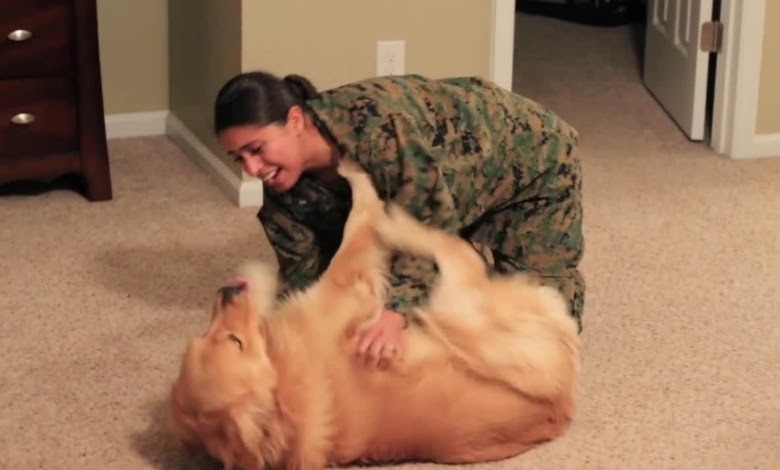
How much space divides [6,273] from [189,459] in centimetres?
92

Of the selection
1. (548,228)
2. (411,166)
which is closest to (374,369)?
(411,166)

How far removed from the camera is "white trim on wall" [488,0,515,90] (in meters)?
3.43

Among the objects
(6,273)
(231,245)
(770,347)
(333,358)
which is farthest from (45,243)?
(770,347)

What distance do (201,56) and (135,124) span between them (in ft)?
1.40

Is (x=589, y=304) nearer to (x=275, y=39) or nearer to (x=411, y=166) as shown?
(x=411, y=166)

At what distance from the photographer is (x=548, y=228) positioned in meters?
2.46

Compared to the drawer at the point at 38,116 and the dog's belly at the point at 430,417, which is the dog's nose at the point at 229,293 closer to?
the dog's belly at the point at 430,417

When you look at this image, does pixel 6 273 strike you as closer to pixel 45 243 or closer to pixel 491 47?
pixel 45 243

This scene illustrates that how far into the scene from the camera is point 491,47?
3.46 meters

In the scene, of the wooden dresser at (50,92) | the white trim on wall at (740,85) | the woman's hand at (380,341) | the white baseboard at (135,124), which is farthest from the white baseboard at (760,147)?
the woman's hand at (380,341)

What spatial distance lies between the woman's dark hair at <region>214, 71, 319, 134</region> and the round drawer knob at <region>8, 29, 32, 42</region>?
3.89 ft

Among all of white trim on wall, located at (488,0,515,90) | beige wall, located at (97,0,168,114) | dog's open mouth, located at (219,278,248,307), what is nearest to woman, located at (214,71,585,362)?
dog's open mouth, located at (219,278,248,307)

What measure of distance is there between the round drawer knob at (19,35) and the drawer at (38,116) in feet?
0.34

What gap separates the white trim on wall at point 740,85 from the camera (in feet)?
11.9
